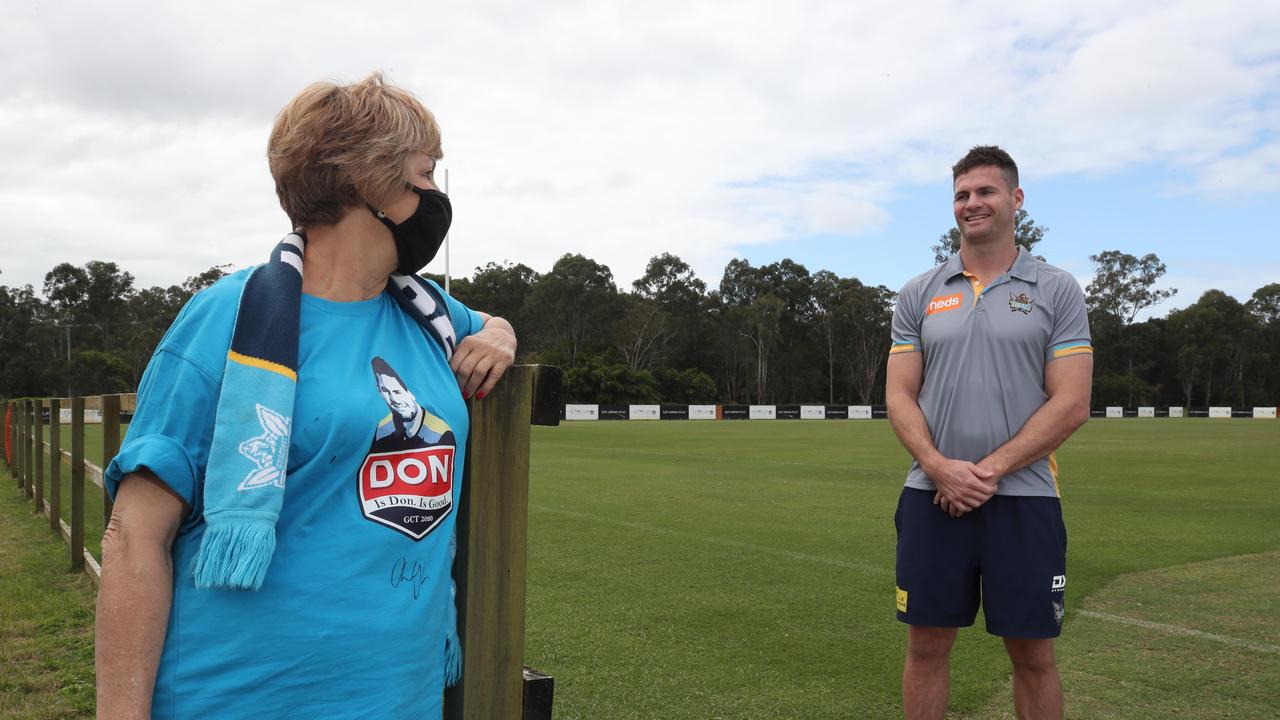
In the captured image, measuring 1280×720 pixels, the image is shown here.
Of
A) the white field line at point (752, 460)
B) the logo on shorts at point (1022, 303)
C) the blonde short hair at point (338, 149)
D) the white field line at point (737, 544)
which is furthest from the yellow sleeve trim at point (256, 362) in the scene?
the white field line at point (752, 460)

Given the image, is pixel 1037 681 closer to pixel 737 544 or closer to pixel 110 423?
pixel 737 544

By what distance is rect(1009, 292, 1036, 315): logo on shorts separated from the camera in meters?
3.10

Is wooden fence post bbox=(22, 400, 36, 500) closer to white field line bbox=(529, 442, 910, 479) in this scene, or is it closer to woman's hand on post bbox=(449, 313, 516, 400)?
white field line bbox=(529, 442, 910, 479)

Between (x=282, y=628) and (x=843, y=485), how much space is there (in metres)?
11.9

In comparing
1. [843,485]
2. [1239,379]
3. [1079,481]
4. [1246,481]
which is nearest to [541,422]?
[843,485]

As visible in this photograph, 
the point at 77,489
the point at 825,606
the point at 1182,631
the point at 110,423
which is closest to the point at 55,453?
the point at 77,489

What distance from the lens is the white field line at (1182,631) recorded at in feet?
15.1

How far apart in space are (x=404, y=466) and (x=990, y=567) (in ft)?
7.26

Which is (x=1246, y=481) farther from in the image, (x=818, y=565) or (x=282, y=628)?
(x=282, y=628)

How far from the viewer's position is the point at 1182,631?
4914mm

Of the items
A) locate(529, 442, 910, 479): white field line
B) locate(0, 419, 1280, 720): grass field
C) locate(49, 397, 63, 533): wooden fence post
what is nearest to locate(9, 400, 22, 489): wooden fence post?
locate(0, 419, 1280, 720): grass field

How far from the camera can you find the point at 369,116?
159cm

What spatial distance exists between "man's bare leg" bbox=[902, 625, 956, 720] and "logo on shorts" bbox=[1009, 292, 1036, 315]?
3.78 feet
